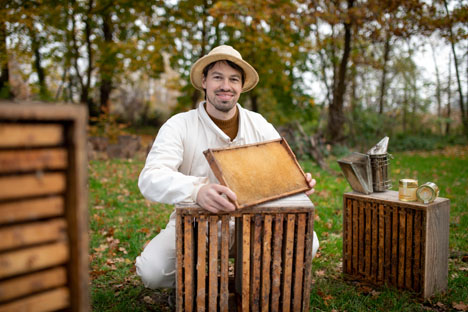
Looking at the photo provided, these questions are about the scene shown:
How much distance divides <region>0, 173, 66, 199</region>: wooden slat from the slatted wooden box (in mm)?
1095

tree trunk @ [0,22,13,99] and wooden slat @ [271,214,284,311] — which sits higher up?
tree trunk @ [0,22,13,99]

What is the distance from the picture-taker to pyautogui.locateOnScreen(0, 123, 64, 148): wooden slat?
112 cm

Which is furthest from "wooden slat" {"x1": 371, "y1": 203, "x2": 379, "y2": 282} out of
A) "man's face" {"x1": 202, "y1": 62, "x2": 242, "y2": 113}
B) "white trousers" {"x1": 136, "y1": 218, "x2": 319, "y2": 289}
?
"white trousers" {"x1": 136, "y1": 218, "x2": 319, "y2": 289}

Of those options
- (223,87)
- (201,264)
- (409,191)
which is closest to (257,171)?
(201,264)

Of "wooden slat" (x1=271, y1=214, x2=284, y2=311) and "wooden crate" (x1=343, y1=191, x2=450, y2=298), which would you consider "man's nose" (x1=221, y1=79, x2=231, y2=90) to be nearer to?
"wooden slat" (x1=271, y1=214, x2=284, y2=311)

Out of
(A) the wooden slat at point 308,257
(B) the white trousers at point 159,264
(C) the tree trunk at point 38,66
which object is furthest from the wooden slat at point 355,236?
(C) the tree trunk at point 38,66

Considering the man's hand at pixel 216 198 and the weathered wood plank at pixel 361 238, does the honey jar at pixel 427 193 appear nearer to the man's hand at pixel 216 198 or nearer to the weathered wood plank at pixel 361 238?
the weathered wood plank at pixel 361 238

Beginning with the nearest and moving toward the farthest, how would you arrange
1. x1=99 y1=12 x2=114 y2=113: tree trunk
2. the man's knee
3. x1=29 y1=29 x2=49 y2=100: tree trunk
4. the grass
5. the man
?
Answer: the man → the man's knee → the grass → x1=29 y1=29 x2=49 y2=100: tree trunk → x1=99 y1=12 x2=114 y2=113: tree trunk

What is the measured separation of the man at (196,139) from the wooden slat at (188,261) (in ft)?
0.61

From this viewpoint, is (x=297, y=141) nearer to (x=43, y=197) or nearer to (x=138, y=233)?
(x=138, y=233)

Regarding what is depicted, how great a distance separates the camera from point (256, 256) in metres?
A: 2.30

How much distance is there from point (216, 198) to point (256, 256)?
0.46 metres

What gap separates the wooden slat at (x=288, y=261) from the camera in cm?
230

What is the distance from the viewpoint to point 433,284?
3.08 m
